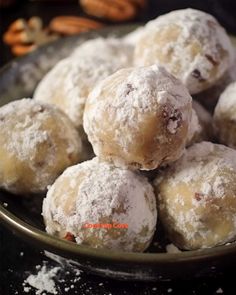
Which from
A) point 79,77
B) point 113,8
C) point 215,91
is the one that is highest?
point 79,77

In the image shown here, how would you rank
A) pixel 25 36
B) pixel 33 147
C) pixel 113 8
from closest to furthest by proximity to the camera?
pixel 33 147
pixel 25 36
pixel 113 8

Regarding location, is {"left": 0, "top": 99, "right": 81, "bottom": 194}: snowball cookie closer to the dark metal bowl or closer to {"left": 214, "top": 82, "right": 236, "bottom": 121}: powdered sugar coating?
the dark metal bowl

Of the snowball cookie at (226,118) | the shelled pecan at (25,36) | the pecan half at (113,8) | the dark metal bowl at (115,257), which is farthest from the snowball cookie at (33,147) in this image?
the pecan half at (113,8)

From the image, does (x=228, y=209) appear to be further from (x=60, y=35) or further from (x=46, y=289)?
(x=60, y=35)

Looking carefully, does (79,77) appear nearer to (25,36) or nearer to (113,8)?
(25,36)

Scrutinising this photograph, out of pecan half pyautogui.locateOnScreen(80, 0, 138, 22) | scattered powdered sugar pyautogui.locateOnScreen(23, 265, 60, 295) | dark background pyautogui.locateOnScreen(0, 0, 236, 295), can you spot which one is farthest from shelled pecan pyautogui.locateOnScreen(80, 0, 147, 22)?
scattered powdered sugar pyautogui.locateOnScreen(23, 265, 60, 295)

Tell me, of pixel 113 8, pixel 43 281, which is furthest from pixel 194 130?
pixel 113 8
